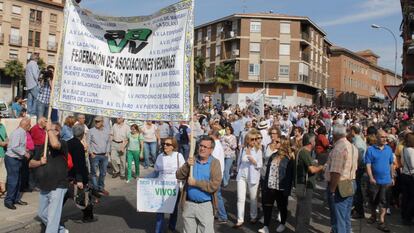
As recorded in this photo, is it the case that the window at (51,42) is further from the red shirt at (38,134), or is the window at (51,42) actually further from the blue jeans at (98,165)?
the blue jeans at (98,165)

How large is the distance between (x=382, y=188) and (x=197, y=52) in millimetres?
66509

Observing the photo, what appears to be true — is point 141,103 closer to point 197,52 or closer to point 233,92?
point 233,92

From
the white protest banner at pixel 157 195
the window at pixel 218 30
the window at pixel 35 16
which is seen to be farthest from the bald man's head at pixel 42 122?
the window at pixel 218 30

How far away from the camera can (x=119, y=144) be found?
12.2 meters

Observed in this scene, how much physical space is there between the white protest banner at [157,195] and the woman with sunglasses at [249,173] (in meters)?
1.63

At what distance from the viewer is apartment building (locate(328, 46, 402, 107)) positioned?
85.1 meters

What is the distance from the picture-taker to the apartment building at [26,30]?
58.2m

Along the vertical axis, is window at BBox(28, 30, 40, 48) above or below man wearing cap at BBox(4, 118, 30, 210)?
above

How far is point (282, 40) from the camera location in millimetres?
61594

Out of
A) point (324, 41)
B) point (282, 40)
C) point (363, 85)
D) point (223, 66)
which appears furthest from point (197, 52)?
point (363, 85)

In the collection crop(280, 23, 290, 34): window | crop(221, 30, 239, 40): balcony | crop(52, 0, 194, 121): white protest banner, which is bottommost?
crop(52, 0, 194, 121): white protest banner

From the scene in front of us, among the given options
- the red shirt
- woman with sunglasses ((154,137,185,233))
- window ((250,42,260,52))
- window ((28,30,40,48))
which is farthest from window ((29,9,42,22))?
woman with sunglasses ((154,137,185,233))

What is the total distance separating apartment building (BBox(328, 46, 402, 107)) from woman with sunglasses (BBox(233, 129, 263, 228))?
71.4 meters

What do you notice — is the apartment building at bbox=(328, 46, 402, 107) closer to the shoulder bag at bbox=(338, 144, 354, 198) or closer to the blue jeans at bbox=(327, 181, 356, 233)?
the blue jeans at bbox=(327, 181, 356, 233)
